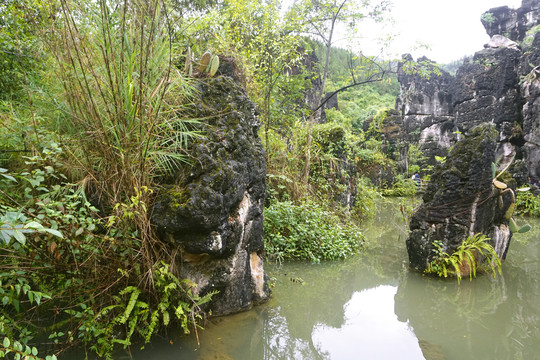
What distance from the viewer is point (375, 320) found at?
3633mm

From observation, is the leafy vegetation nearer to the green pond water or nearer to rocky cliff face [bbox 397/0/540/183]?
the green pond water

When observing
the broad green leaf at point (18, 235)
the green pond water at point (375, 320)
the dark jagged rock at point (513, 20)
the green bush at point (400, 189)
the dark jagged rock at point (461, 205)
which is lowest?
the green bush at point (400, 189)

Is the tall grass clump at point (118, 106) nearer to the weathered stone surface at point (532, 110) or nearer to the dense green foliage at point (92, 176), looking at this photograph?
the dense green foliage at point (92, 176)

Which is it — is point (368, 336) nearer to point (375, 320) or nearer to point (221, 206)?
point (375, 320)

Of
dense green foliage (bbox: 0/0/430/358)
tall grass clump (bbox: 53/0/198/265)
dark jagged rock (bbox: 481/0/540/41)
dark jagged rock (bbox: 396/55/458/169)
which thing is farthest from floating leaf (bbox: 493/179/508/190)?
dark jagged rock (bbox: 481/0/540/41)

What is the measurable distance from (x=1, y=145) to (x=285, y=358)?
3.02 m

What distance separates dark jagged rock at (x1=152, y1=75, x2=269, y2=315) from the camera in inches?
111

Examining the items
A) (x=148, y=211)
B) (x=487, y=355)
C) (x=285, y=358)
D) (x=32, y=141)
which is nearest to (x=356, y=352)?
(x=285, y=358)

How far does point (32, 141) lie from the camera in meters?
2.62

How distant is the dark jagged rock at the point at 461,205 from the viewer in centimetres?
505

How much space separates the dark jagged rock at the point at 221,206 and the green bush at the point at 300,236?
159cm

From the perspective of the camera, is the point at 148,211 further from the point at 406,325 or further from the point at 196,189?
the point at 406,325

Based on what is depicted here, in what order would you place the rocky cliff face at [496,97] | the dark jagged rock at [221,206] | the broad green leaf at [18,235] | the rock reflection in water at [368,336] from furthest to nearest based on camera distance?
the rocky cliff face at [496,97]
the rock reflection in water at [368,336]
the dark jagged rock at [221,206]
the broad green leaf at [18,235]

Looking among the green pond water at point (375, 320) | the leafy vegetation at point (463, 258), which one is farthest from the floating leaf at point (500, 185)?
the green pond water at point (375, 320)
